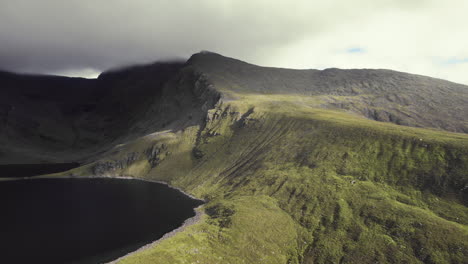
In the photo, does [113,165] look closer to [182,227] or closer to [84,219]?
[84,219]

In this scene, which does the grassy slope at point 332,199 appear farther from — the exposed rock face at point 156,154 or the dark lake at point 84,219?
the exposed rock face at point 156,154

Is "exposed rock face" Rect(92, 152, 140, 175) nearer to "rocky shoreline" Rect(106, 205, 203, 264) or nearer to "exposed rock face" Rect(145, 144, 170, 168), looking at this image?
"exposed rock face" Rect(145, 144, 170, 168)

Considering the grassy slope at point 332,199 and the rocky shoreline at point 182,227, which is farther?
the rocky shoreline at point 182,227

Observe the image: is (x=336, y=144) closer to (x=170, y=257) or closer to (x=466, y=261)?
(x=466, y=261)

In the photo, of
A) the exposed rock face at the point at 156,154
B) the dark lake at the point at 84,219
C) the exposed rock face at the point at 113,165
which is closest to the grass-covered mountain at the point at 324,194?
the dark lake at the point at 84,219

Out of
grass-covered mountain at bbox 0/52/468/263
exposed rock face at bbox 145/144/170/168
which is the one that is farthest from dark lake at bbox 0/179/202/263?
exposed rock face at bbox 145/144/170/168

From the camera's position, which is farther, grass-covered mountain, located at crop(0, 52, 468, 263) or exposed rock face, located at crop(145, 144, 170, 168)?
exposed rock face, located at crop(145, 144, 170, 168)

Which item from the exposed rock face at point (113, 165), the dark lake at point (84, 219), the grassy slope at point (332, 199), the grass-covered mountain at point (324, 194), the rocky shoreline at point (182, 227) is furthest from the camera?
the exposed rock face at point (113, 165)
